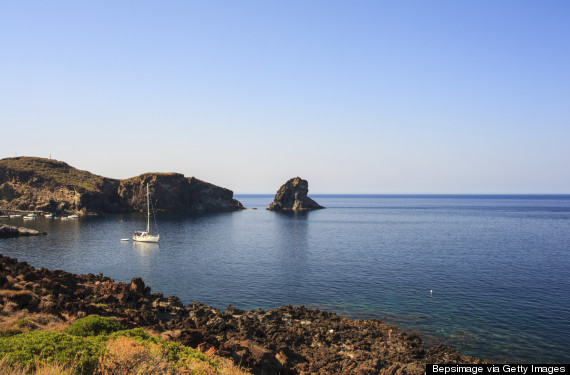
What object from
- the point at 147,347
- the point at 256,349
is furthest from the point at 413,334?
the point at 147,347

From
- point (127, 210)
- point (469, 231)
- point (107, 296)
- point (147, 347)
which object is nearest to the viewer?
point (147, 347)

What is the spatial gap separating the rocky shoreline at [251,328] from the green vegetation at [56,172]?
485ft

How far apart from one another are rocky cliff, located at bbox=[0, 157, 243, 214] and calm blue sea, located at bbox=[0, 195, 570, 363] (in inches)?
2856

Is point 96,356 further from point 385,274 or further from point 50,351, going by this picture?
point 385,274

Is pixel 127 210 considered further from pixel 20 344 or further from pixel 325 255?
pixel 20 344

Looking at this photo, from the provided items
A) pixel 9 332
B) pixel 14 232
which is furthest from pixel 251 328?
pixel 14 232

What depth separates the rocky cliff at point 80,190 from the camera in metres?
159

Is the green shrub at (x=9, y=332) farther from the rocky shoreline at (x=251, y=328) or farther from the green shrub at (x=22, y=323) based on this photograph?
the rocky shoreline at (x=251, y=328)

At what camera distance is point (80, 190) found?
161 meters

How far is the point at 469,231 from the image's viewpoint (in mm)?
106188

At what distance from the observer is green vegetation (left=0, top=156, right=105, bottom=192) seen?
16738 cm

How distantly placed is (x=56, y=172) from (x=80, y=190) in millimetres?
30356

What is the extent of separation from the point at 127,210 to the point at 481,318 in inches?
7005

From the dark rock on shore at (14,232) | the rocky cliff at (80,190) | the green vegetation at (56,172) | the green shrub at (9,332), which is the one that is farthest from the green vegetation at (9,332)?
the green vegetation at (56,172)
